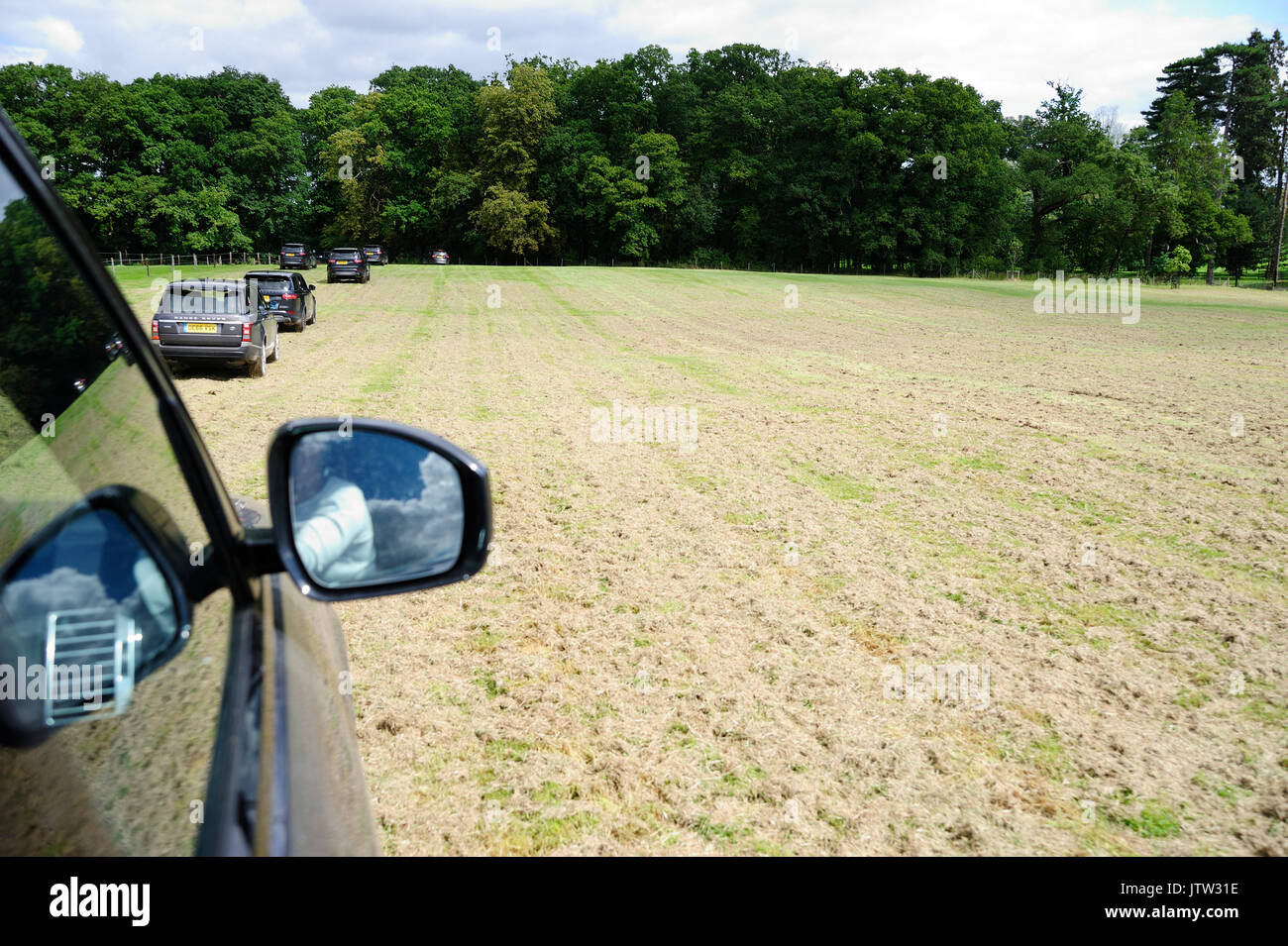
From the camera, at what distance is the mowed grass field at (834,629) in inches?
137

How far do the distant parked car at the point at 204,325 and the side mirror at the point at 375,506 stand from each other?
13.9 m

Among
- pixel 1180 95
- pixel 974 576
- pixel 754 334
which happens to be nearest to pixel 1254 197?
pixel 1180 95

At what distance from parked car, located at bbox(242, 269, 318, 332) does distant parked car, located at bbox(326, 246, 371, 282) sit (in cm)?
1888

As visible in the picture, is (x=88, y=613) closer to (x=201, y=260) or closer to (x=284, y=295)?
(x=284, y=295)

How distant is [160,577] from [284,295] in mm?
21287

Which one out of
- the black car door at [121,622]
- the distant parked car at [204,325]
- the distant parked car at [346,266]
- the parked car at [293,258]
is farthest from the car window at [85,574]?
the parked car at [293,258]

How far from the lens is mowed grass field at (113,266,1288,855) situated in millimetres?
3490

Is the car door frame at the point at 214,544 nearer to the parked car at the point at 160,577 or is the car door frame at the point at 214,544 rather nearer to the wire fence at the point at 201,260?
the parked car at the point at 160,577

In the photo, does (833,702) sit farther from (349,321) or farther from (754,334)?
(349,321)

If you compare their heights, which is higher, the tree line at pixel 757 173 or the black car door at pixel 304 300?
the tree line at pixel 757 173

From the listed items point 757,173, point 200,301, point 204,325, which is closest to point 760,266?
point 757,173

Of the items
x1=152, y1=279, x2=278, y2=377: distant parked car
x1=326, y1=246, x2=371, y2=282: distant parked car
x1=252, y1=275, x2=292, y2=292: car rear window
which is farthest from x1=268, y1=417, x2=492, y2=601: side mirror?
x1=326, y1=246, x2=371, y2=282: distant parked car

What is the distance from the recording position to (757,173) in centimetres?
7631
